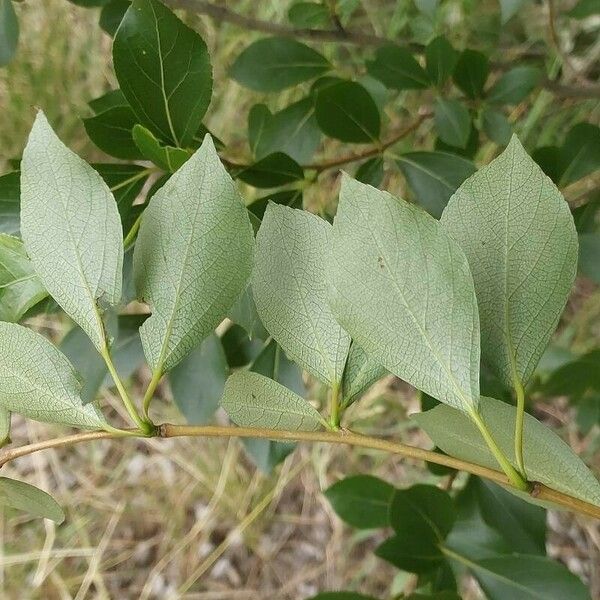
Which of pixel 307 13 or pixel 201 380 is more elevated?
pixel 307 13

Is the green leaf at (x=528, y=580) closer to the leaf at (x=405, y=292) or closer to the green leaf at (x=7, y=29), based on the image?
the leaf at (x=405, y=292)

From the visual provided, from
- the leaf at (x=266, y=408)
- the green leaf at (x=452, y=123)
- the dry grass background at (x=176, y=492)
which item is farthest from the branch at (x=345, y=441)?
the dry grass background at (x=176, y=492)

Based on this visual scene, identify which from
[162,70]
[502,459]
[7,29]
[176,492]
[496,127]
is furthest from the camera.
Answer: [176,492]

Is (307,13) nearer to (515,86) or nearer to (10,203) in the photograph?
(515,86)

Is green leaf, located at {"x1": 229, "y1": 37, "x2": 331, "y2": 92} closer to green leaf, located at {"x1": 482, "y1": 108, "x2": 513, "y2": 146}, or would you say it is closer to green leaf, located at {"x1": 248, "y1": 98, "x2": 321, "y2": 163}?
green leaf, located at {"x1": 248, "y1": 98, "x2": 321, "y2": 163}

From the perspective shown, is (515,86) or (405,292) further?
(515,86)

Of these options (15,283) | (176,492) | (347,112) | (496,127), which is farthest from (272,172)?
(176,492)
